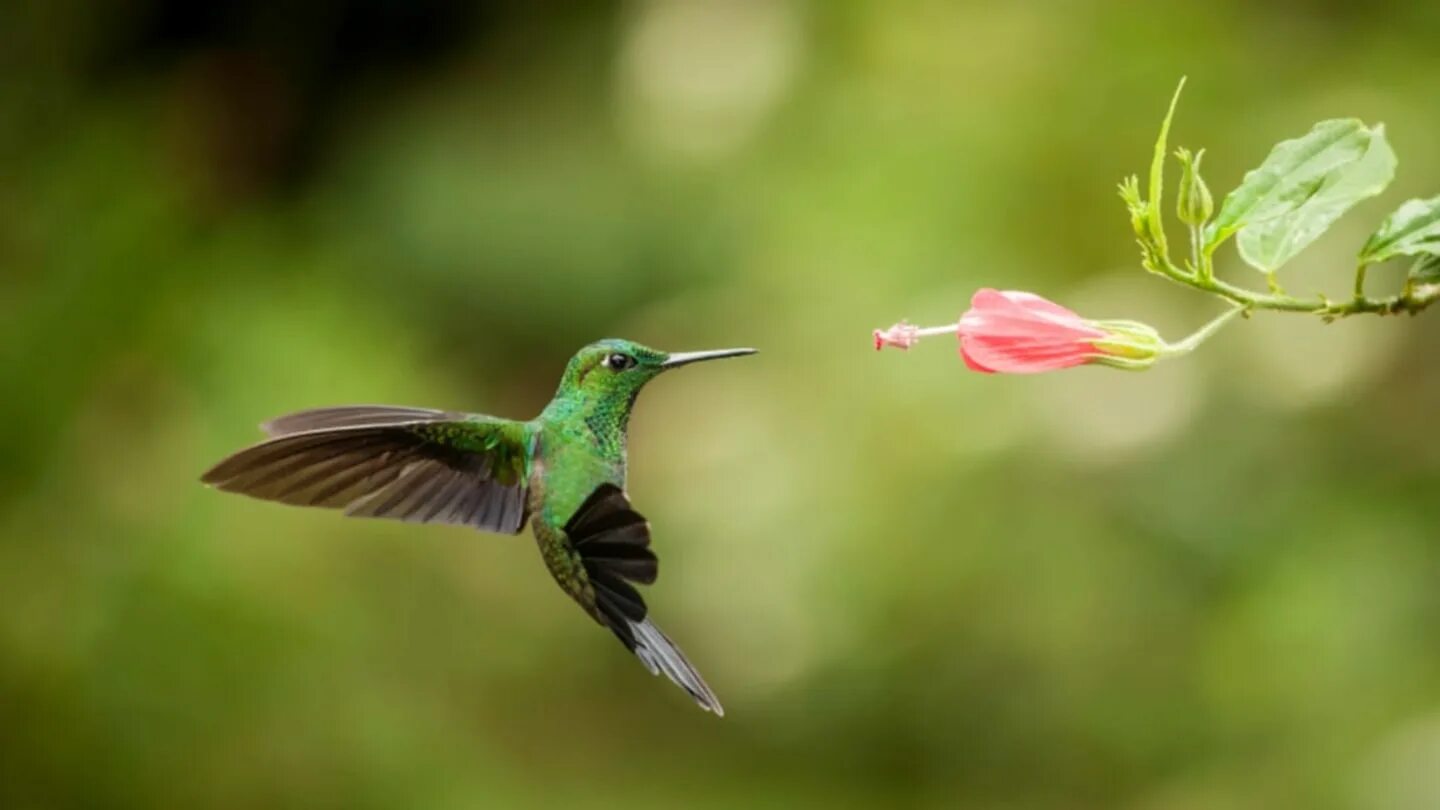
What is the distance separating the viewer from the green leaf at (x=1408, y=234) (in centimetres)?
85

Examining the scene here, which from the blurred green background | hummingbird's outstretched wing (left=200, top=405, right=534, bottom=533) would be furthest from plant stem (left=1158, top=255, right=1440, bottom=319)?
the blurred green background

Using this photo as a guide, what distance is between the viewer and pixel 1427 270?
33.5 inches

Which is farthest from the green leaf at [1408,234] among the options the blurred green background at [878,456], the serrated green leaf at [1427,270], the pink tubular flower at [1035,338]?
the blurred green background at [878,456]

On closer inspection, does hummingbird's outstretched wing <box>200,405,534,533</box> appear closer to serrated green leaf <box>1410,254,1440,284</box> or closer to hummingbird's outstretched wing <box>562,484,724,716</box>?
hummingbird's outstretched wing <box>562,484,724,716</box>

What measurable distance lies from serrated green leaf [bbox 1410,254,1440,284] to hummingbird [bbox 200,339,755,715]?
0.37 meters

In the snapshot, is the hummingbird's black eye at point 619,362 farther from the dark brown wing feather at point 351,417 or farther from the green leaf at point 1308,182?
the green leaf at point 1308,182

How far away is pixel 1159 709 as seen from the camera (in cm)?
247

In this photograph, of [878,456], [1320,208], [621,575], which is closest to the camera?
[621,575]

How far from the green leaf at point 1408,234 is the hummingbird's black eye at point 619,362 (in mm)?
403

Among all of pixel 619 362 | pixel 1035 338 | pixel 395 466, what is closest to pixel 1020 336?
pixel 1035 338

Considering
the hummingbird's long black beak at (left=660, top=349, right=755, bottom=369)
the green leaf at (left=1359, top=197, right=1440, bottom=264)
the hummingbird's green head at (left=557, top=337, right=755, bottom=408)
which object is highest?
the green leaf at (left=1359, top=197, right=1440, bottom=264)

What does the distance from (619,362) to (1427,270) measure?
442 millimetres

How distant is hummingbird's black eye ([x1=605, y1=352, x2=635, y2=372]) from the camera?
36.8 inches

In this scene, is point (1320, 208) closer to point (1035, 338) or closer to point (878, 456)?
point (1035, 338)
